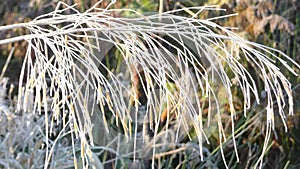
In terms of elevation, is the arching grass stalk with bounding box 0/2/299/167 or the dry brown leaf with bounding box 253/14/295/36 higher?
the arching grass stalk with bounding box 0/2/299/167

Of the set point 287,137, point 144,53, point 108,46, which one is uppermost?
point 144,53

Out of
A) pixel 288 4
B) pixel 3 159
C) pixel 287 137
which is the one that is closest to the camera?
pixel 3 159

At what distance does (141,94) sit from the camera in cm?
247

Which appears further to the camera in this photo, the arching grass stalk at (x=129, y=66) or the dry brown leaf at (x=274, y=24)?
the dry brown leaf at (x=274, y=24)

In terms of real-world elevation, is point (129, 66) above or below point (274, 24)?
above

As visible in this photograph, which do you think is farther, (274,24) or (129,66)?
(274,24)

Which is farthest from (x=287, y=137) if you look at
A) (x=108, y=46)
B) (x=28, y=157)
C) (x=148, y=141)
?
(x=28, y=157)

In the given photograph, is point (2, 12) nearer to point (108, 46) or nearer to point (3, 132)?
point (108, 46)

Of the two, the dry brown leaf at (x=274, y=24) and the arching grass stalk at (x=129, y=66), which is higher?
the arching grass stalk at (x=129, y=66)

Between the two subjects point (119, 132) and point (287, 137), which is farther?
point (287, 137)

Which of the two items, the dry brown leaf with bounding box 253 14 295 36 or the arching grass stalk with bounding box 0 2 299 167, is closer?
the arching grass stalk with bounding box 0 2 299 167

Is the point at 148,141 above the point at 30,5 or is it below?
below

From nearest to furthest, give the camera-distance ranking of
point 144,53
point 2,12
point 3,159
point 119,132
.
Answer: point 144,53 → point 3,159 → point 119,132 → point 2,12

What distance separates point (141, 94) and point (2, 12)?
1106 mm
